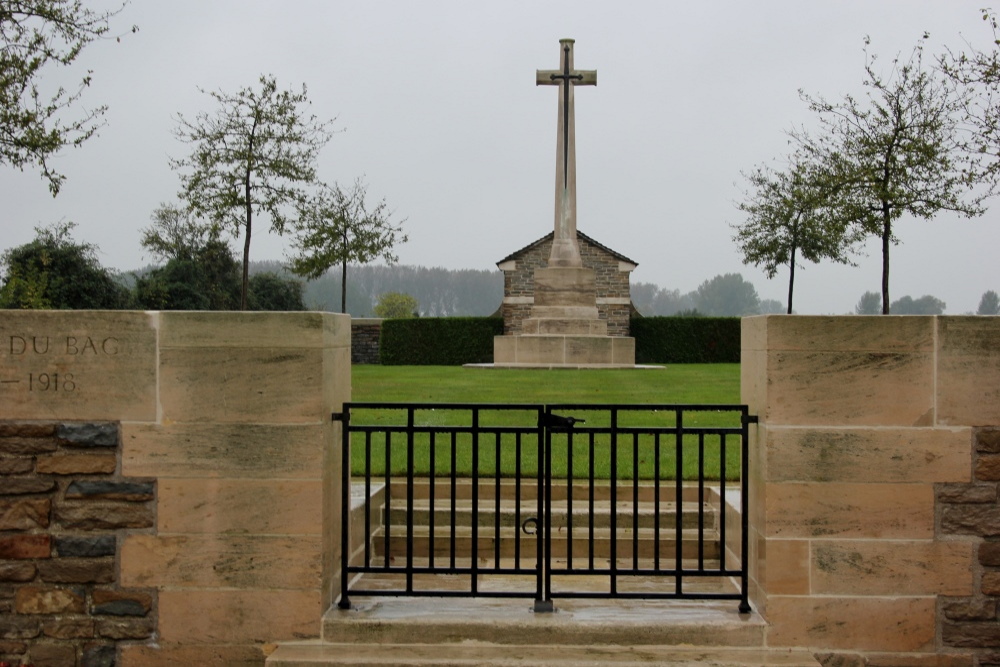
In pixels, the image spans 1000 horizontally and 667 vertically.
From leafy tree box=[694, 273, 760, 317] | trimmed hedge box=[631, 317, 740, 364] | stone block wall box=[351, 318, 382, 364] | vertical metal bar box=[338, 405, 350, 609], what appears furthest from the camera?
leafy tree box=[694, 273, 760, 317]

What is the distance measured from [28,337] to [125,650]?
5.42 ft

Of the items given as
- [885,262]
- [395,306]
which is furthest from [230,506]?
[395,306]

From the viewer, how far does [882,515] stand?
4473mm

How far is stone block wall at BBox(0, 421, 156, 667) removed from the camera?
4.56m

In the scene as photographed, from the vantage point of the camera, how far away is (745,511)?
186 inches

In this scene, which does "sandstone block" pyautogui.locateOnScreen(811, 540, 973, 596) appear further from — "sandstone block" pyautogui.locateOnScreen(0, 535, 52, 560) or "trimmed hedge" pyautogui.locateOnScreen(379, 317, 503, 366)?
"trimmed hedge" pyautogui.locateOnScreen(379, 317, 503, 366)

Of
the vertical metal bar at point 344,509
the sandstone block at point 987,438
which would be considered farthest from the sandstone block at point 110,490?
the sandstone block at point 987,438

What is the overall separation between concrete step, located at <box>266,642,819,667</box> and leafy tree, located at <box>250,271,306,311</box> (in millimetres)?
40163

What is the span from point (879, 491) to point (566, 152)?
56.2 feet

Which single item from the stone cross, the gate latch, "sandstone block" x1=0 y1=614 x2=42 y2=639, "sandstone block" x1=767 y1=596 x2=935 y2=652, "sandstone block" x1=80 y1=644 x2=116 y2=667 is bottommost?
"sandstone block" x1=80 y1=644 x2=116 y2=667

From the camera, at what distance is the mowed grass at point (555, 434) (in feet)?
21.7

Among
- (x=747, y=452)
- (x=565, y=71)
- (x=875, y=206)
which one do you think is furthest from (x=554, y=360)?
(x=747, y=452)

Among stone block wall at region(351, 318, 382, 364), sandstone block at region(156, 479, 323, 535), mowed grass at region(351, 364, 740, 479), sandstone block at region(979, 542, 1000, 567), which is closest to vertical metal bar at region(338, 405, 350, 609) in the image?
mowed grass at region(351, 364, 740, 479)

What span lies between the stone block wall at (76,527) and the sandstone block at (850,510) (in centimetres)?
315
